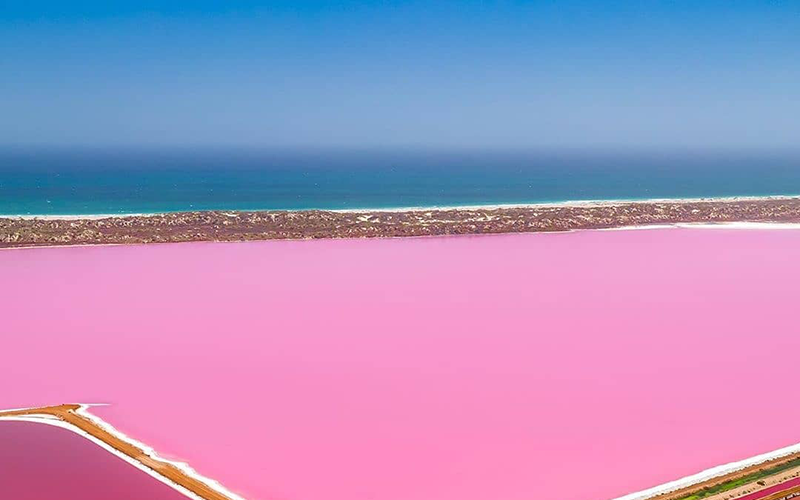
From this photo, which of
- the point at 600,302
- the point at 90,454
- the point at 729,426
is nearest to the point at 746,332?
the point at 600,302

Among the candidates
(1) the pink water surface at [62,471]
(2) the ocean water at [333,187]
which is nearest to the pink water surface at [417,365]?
(1) the pink water surface at [62,471]

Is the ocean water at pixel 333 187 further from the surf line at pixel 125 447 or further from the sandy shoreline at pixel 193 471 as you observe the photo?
the sandy shoreline at pixel 193 471

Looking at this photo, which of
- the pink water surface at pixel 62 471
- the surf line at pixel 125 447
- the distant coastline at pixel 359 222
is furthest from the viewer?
the distant coastline at pixel 359 222

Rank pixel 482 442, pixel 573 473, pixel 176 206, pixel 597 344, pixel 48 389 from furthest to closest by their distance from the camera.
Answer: pixel 176 206
pixel 597 344
pixel 48 389
pixel 482 442
pixel 573 473

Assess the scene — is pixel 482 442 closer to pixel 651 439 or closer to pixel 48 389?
pixel 651 439

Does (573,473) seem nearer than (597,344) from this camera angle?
Yes

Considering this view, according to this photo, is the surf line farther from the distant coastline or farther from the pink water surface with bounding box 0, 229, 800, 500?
the distant coastline

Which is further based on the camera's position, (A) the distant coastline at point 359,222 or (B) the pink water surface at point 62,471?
(A) the distant coastline at point 359,222
